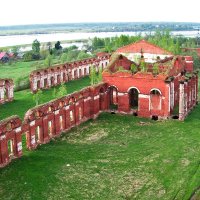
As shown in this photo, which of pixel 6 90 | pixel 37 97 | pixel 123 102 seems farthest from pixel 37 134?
pixel 6 90

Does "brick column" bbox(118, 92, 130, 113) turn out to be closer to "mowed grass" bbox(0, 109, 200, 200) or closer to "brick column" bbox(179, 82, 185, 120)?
"mowed grass" bbox(0, 109, 200, 200)

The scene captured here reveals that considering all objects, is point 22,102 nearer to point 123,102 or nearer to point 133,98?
point 123,102

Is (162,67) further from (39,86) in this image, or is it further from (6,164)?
(6,164)

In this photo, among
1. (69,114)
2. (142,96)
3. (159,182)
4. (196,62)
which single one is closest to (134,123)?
(142,96)

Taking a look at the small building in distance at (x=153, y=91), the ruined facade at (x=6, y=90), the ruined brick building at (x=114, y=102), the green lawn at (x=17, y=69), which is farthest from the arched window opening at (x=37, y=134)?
the green lawn at (x=17, y=69)

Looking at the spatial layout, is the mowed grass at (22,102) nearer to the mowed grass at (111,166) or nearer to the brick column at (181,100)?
the mowed grass at (111,166)

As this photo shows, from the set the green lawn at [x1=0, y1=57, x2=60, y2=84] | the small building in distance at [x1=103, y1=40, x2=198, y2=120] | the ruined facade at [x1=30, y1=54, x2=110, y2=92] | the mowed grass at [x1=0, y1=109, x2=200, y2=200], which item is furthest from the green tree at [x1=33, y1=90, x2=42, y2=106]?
the green lawn at [x1=0, y1=57, x2=60, y2=84]
